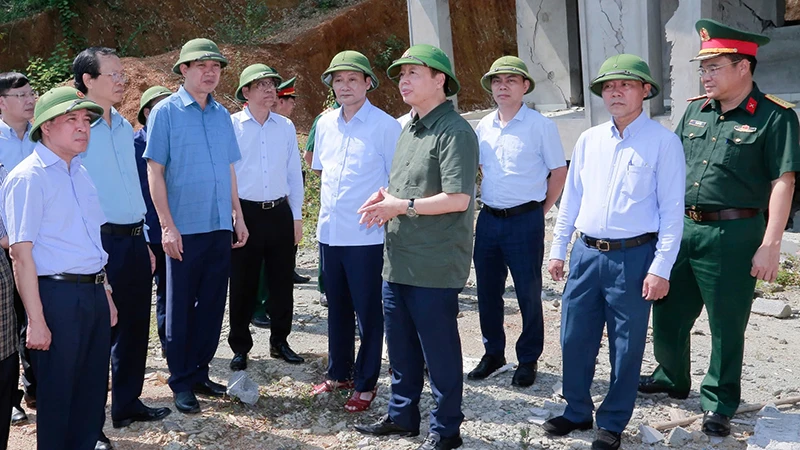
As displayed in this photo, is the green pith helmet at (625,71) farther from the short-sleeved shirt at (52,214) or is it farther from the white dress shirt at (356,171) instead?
the short-sleeved shirt at (52,214)

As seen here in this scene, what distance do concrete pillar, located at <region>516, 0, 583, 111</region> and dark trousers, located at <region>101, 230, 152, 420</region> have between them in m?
7.84

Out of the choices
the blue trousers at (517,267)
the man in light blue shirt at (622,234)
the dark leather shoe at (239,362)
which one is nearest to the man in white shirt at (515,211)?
the blue trousers at (517,267)

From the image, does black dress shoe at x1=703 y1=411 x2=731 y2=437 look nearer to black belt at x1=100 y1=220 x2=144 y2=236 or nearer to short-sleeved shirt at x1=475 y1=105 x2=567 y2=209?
short-sleeved shirt at x1=475 y1=105 x2=567 y2=209

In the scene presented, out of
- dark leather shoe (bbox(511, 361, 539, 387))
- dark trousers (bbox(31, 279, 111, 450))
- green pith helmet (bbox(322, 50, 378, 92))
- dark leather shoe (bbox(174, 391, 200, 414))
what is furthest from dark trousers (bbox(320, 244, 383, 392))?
dark trousers (bbox(31, 279, 111, 450))

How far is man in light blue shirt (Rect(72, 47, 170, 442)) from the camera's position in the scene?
14.9 ft

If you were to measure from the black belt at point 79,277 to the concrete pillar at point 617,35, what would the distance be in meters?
6.46

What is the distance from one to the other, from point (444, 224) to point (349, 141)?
1.09 metres

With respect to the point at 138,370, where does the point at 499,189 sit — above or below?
above

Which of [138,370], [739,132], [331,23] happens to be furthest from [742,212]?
[331,23]

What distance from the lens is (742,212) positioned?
448 centimetres


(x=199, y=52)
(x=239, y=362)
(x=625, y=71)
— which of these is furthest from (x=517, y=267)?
(x=199, y=52)

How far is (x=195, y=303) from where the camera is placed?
5145mm

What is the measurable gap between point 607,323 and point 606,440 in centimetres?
62

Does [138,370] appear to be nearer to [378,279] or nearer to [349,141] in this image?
[378,279]
